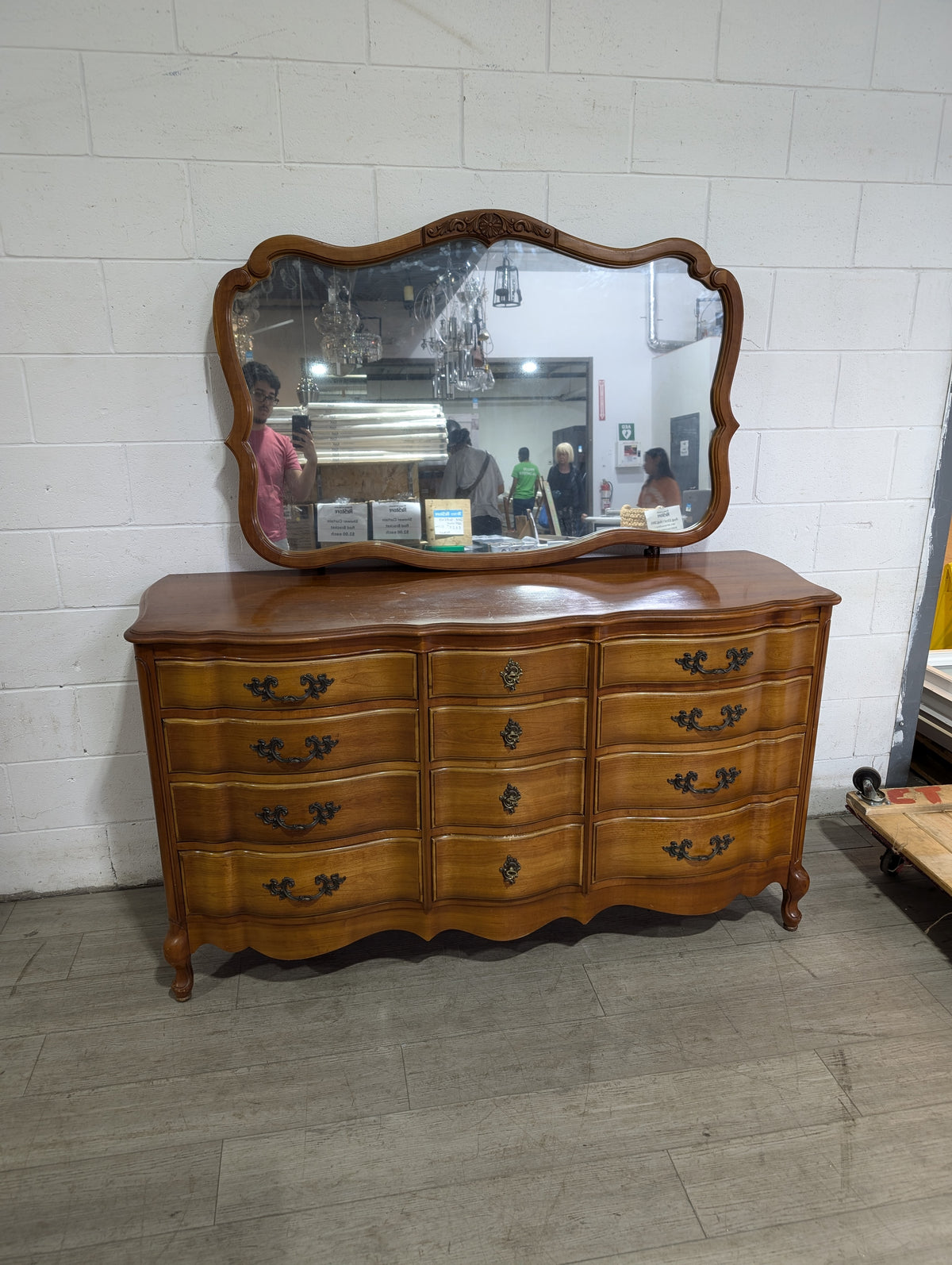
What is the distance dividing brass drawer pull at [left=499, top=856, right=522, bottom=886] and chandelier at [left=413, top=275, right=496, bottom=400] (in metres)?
1.22

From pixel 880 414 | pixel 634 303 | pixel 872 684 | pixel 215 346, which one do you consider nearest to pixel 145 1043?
pixel 215 346

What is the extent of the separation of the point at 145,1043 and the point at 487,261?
213 cm

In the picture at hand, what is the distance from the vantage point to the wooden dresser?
169 cm

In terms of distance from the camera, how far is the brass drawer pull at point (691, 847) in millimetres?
1948

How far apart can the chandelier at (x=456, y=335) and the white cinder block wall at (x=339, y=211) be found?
0.72ft

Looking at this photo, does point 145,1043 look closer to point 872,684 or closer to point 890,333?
point 872,684

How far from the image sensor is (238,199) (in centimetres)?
197

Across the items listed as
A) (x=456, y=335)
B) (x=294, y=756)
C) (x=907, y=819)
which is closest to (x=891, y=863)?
(x=907, y=819)

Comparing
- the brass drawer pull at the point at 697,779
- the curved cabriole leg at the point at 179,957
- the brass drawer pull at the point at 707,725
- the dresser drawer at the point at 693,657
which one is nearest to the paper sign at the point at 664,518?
the dresser drawer at the point at 693,657

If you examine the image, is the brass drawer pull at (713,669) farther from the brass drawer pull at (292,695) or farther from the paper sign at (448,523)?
the brass drawer pull at (292,695)

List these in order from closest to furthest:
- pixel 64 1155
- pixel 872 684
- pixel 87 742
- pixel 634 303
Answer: pixel 64 1155 → pixel 634 303 → pixel 87 742 → pixel 872 684

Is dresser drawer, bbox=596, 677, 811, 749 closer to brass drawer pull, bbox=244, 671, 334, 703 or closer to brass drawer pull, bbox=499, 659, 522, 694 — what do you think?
brass drawer pull, bbox=499, 659, 522, 694

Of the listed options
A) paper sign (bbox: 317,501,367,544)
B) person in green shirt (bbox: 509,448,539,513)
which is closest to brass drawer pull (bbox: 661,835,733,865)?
person in green shirt (bbox: 509,448,539,513)

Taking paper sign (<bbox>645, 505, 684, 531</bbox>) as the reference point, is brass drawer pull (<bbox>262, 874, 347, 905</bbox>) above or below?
below
